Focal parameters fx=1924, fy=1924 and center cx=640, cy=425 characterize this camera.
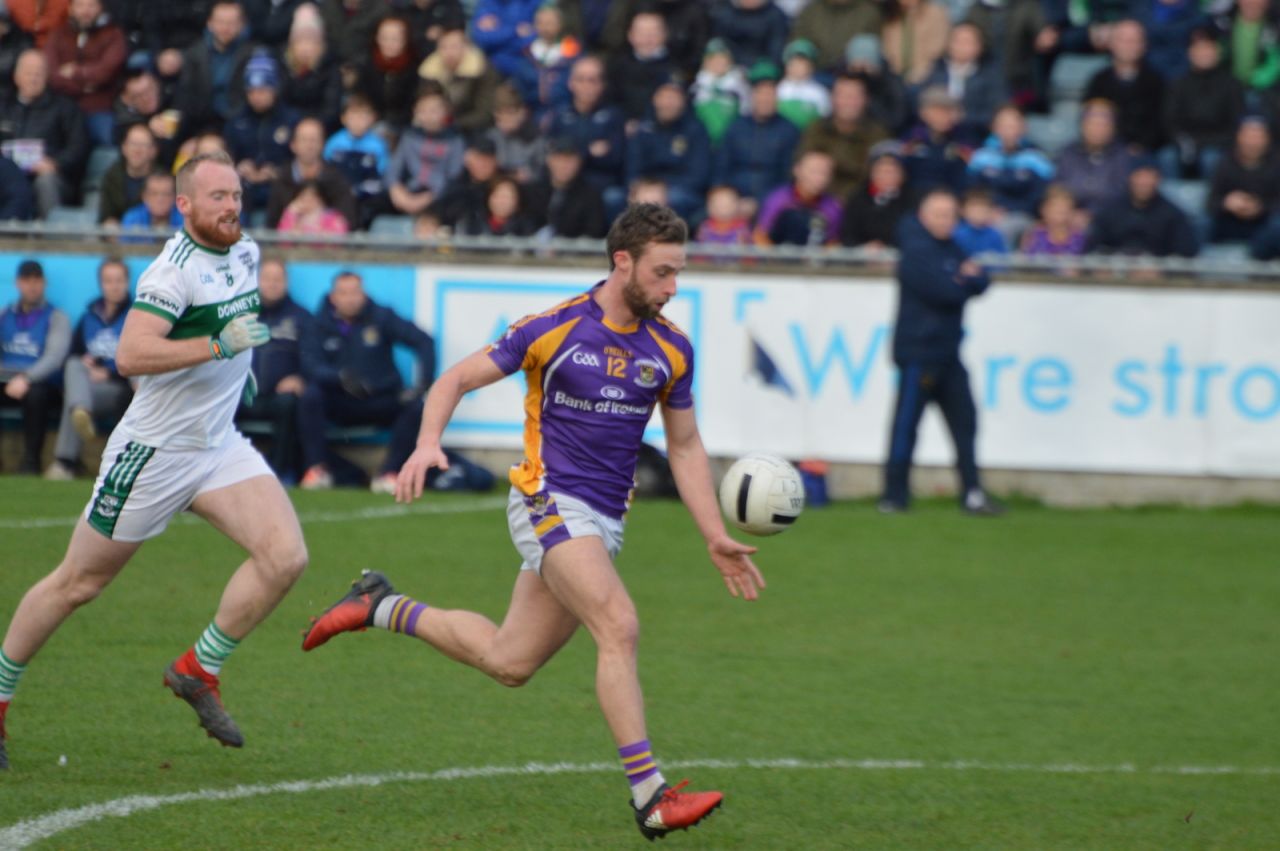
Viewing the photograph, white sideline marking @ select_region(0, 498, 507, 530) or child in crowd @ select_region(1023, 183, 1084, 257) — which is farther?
child in crowd @ select_region(1023, 183, 1084, 257)

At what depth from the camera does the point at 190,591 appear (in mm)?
10875

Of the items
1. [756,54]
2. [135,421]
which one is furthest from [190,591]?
[756,54]

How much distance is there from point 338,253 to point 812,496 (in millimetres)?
4324

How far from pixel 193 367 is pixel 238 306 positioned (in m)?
0.33

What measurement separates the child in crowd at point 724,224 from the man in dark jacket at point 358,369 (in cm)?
246

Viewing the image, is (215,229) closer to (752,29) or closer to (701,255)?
(701,255)

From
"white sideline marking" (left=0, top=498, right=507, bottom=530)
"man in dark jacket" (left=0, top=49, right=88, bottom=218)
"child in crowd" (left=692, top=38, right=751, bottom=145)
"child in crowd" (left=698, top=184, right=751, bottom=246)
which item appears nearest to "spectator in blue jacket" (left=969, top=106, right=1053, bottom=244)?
"child in crowd" (left=698, top=184, right=751, bottom=246)

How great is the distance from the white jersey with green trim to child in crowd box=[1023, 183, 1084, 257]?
9616mm

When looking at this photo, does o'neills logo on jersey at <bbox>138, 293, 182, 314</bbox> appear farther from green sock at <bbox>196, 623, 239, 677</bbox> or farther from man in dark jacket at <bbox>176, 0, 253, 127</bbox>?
man in dark jacket at <bbox>176, 0, 253, 127</bbox>

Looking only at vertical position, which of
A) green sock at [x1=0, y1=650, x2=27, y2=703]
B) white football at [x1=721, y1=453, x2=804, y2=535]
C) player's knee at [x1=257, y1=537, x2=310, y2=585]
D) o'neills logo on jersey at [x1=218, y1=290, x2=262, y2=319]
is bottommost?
green sock at [x1=0, y1=650, x2=27, y2=703]

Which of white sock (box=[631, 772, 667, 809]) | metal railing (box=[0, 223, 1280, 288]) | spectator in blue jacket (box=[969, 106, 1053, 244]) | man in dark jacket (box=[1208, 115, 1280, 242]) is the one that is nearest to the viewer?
white sock (box=[631, 772, 667, 809])

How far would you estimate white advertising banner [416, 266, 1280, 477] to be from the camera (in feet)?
48.9

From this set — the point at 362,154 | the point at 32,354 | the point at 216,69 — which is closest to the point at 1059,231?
the point at 362,154

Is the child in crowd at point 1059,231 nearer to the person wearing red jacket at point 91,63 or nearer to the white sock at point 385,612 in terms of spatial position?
the person wearing red jacket at point 91,63
